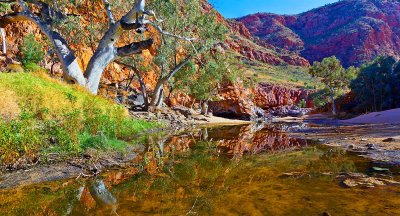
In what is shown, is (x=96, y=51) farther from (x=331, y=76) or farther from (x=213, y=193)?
(x=331, y=76)

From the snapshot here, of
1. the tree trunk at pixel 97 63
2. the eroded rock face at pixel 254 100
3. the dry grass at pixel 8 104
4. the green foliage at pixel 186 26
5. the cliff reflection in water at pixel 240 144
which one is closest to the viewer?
the dry grass at pixel 8 104

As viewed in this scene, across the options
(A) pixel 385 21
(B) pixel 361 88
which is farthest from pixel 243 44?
(A) pixel 385 21

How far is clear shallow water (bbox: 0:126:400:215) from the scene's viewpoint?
370 cm

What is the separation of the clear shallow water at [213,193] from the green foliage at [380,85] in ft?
131

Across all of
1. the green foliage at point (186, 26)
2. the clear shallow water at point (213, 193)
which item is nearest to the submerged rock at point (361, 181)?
the clear shallow water at point (213, 193)

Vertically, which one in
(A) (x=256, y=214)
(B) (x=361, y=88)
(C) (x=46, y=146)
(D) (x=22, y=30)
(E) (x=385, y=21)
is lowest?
(A) (x=256, y=214)

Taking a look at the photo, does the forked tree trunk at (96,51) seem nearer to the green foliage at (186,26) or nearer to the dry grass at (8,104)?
the dry grass at (8,104)

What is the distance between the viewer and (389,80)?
40.6 meters

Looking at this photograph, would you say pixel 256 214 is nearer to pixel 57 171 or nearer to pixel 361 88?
pixel 57 171

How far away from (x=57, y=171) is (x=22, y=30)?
40.5m

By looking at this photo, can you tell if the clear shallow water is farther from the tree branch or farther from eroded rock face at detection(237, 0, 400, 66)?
eroded rock face at detection(237, 0, 400, 66)

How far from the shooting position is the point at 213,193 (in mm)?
4438

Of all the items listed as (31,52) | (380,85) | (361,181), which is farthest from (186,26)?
(380,85)

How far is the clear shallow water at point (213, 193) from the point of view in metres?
3.70
